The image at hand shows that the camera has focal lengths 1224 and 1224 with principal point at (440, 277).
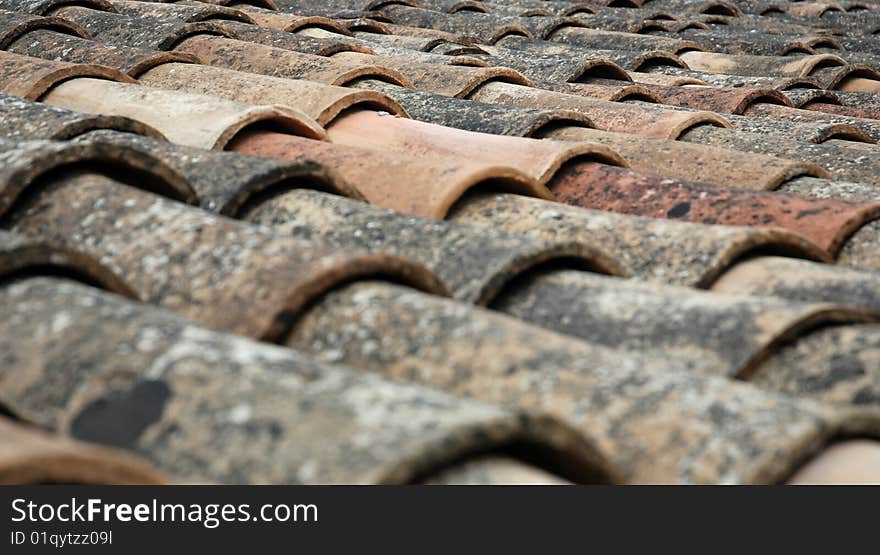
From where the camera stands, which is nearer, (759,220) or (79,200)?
(79,200)

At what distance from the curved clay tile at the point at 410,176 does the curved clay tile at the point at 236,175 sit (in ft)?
0.33

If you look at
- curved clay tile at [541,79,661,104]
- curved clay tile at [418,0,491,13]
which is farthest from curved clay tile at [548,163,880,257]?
curved clay tile at [418,0,491,13]

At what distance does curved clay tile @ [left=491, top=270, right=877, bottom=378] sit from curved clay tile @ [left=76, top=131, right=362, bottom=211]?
1.85ft

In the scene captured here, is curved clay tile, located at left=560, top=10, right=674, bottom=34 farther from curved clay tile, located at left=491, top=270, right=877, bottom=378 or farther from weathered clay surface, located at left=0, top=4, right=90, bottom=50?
curved clay tile, located at left=491, top=270, right=877, bottom=378

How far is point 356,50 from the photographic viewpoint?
430 cm

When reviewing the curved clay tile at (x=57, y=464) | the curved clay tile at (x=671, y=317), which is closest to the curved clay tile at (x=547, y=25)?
the curved clay tile at (x=671, y=317)

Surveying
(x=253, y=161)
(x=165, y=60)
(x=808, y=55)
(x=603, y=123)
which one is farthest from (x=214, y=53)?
(x=808, y=55)

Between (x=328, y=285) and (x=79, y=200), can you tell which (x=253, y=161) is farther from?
(x=328, y=285)

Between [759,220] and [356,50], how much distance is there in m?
2.02

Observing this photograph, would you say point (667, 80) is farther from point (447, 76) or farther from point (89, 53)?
point (89, 53)

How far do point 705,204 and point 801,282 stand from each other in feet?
1.89

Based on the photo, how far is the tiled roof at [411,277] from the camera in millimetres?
1379

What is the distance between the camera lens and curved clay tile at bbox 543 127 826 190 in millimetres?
3098

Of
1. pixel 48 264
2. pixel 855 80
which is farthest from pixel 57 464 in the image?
pixel 855 80
